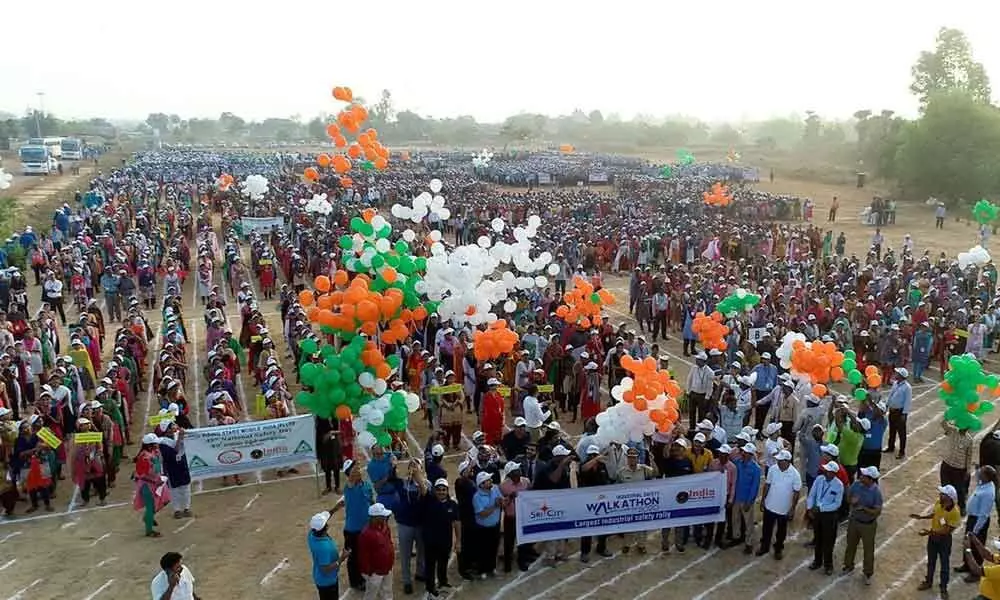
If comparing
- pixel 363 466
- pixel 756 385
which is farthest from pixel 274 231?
pixel 756 385

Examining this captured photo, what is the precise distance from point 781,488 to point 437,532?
11.7 ft

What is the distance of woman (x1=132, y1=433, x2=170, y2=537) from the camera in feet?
28.9

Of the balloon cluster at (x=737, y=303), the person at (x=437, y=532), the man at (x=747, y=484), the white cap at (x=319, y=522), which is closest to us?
the white cap at (x=319, y=522)

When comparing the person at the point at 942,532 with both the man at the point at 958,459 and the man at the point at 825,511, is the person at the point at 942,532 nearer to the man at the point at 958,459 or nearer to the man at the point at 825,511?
the man at the point at 825,511

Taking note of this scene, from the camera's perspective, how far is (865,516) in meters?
7.84

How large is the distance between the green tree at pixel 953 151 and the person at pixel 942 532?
1500 inches

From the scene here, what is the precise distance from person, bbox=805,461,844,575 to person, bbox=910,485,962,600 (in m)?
0.71

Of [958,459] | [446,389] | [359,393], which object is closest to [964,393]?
[958,459]

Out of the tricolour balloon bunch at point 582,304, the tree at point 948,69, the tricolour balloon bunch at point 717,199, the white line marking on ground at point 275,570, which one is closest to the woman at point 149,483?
the white line marking on ground at point 275,570

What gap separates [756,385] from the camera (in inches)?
459

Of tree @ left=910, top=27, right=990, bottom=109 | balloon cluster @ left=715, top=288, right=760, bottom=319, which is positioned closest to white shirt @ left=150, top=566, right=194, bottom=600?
balloon cluster @ left=715, top=288, right=760, bottom=319

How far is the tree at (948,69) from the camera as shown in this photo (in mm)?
56125

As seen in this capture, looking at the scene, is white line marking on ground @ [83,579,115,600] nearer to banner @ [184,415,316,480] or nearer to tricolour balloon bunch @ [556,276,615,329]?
banner @ [184,415,316,480]

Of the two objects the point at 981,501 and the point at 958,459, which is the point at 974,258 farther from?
the point at 981,501
